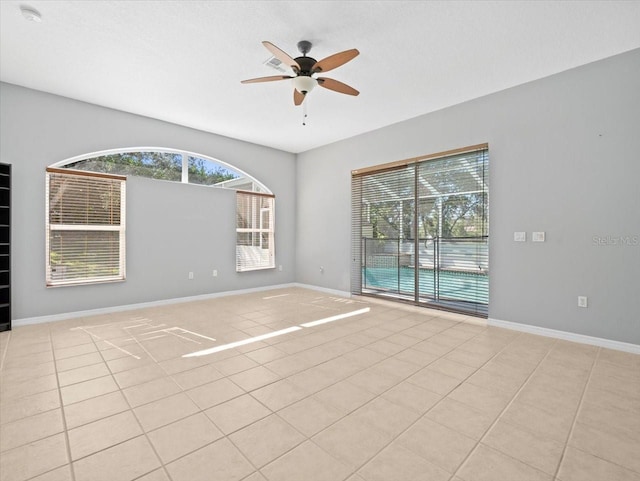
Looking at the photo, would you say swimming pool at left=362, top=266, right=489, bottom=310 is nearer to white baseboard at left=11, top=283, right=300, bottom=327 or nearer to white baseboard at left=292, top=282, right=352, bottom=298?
white baseboard at left=292, top=282, right=352, bottom=298

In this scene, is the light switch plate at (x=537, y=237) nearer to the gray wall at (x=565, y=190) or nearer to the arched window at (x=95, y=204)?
the gray wall at (x=565, y=190)

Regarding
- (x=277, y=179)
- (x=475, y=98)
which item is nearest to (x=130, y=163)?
(x=277, y=179)

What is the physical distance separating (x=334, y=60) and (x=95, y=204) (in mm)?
3902

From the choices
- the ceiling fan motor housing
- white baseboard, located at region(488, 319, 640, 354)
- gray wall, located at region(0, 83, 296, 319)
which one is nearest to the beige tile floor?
white baseboard, located at region(488, 319, 640, 354)

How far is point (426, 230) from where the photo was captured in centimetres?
478

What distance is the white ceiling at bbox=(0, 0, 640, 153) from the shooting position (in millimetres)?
2541

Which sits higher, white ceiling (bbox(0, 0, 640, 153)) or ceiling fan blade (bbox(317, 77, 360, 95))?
white ceiling (bbox(0, 0, 640, 153))

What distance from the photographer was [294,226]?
699 centimetres

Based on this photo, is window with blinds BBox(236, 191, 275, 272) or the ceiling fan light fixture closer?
the ceiling fan light fixture

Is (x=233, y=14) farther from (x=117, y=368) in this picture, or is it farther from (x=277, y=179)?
(x=277, y=179)

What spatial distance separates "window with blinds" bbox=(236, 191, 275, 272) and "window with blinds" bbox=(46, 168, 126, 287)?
198 centimetres

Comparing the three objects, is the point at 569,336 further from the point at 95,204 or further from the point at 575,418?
the point at 95,204

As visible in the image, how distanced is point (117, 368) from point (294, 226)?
185 inches

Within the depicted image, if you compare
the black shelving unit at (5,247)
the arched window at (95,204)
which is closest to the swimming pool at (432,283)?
the arched window at (95,204)
